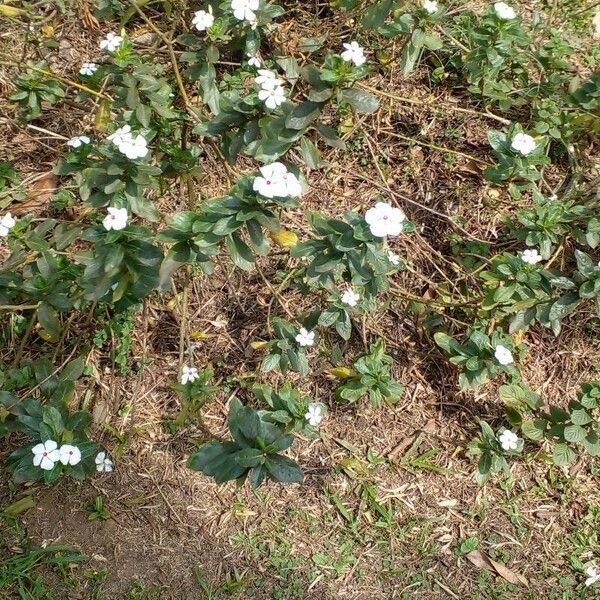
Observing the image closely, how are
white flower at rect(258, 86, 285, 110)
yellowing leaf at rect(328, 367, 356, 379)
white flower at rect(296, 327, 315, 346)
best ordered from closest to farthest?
1. white flower at rect(258, 86, 285, 110)
2. white flower at rect(296, 327, 315, 346)
3. yellowing leaf at rect(328, 367, 356, 379)

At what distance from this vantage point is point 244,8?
90.4 inches

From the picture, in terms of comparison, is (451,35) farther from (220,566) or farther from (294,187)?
(220,566)

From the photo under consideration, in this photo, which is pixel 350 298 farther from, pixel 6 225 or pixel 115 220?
pixel 6 225

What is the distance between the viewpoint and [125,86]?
92.4 inches

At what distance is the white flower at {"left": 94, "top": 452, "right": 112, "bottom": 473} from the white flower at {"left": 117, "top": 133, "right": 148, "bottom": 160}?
1138 millimetres

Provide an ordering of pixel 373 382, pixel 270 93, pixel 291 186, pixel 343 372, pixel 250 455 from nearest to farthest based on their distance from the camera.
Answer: pixel 291 186 → pixel 250 455 → pixel 270 93 → pixel 373 382 → pixel 343 372

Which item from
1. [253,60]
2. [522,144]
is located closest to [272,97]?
[253,60]

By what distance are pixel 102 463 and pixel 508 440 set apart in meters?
1.53

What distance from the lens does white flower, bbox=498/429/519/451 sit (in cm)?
245

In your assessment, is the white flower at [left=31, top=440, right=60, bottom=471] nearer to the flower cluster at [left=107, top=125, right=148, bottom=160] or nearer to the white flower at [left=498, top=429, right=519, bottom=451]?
the flower cluster at [left=107, top=125, right=148, bottom=160]

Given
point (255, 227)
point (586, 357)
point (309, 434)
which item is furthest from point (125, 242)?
point (586, 357)

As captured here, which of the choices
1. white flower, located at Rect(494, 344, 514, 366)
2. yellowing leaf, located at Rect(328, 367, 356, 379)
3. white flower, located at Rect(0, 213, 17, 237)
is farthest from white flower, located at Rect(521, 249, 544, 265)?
white flower, located at Rect(0, 213, 17, 237)

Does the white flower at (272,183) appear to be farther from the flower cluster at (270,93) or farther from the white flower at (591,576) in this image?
the white flower at (591,576)

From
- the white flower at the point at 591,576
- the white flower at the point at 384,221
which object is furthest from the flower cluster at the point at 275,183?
the white flower at the point at 591,576
